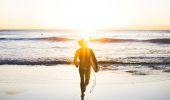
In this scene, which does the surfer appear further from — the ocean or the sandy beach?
the ocean

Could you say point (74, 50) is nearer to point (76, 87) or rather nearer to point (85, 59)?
point (76, 87)

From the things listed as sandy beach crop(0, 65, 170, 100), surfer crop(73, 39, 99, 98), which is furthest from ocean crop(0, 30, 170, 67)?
sandy beach crop(0, 65, 170, 100)

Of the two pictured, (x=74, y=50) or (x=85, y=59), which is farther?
(x=74, y=50)

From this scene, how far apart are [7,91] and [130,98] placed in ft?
12.5

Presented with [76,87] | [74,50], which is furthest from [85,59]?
[74,50]

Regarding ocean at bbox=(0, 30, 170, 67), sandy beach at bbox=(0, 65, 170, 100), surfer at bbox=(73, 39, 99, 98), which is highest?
surfer at bbox=(73, 39, 99, 98)

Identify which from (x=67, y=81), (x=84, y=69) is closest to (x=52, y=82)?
(x=67, y=81)

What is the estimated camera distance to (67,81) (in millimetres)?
11953

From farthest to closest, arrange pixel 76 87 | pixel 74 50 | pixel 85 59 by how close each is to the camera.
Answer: pixel 74 50, pixel 76 87, pixel 85 59

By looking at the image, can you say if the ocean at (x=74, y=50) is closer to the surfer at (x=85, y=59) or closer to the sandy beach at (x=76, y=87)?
the surfer at (x=85, y=59)

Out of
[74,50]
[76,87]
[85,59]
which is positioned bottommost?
[74,50]

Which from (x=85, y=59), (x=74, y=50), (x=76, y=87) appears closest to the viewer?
(x=85, y=59)

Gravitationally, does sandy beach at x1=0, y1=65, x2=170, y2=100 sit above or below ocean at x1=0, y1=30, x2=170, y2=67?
above

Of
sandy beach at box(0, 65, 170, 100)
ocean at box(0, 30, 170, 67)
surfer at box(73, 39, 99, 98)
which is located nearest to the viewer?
surfer at box(73, 39, 99, 98)
